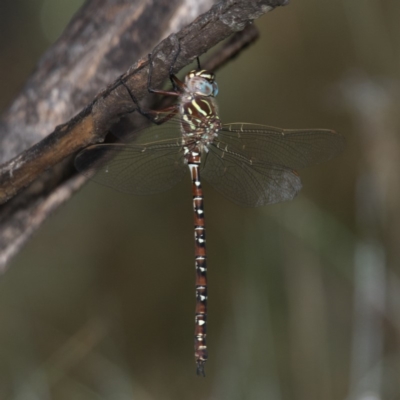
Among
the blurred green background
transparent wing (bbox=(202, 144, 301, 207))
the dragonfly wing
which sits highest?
the dragonfly wing

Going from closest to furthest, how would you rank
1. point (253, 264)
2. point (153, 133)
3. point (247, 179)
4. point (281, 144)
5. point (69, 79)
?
1. point (69, 79)
2. point (153, 133)
3. point (281, 144)
4. point (247, 179)
5. point (253, 264)

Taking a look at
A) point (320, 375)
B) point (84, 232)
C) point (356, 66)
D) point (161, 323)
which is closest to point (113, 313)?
point (161, 323)

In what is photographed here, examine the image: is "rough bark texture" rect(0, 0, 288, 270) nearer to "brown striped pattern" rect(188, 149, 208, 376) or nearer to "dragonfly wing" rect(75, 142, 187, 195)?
"dragonfly wing" rect(75, 142, 187, 195)

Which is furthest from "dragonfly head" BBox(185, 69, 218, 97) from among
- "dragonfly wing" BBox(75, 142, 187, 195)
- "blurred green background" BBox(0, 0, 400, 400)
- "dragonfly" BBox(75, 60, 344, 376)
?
"blurred green background" BBox(0, 0, 400, 400)

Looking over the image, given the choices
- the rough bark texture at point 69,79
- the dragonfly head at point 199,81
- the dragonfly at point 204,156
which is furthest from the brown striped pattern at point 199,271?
the rough bark texture at point 69,79

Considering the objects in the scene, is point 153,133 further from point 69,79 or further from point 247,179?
point 247,179

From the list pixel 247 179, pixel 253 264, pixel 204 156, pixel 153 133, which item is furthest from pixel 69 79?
pixel 253 264

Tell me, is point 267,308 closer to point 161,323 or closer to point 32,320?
point 161,323
